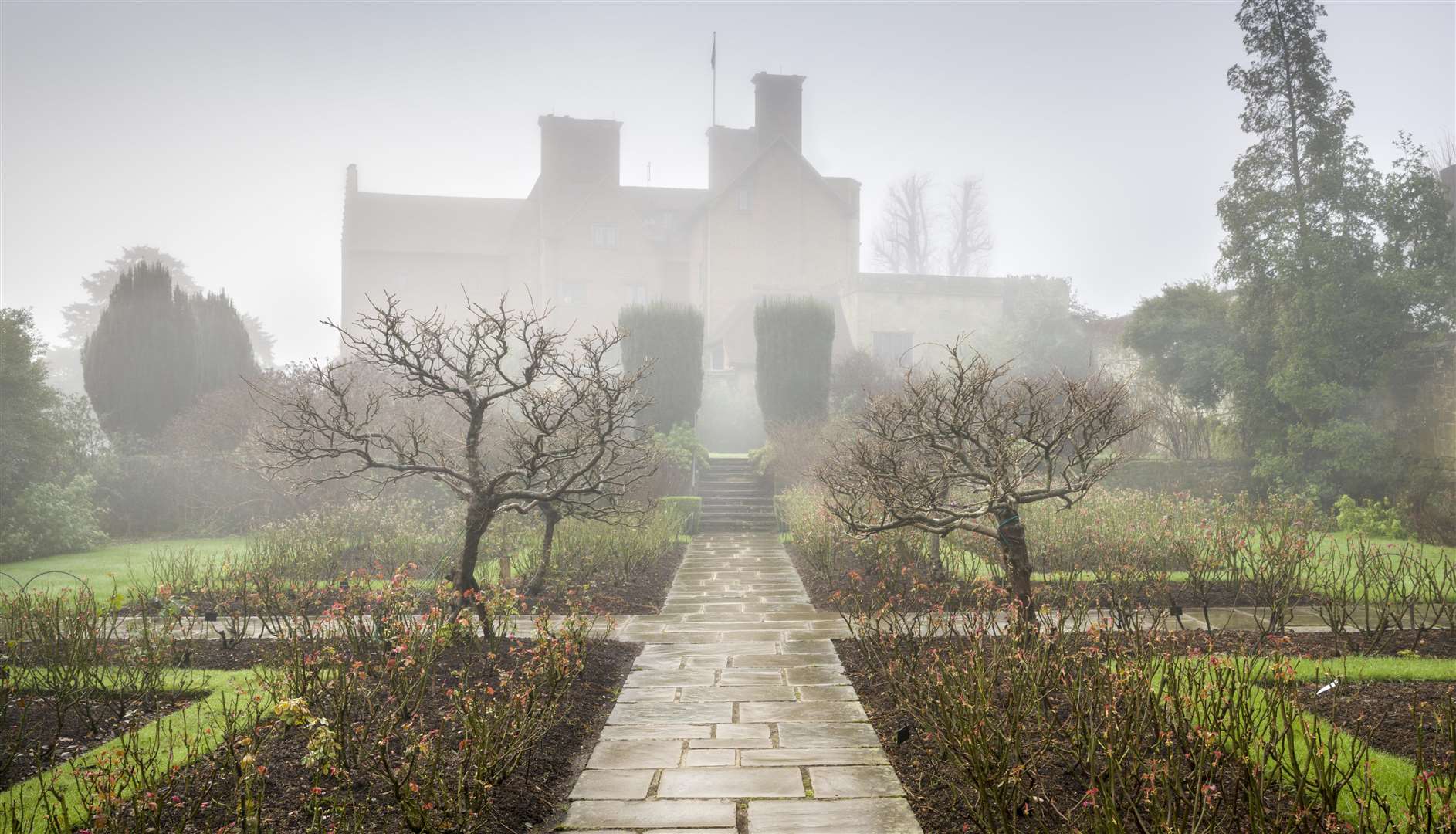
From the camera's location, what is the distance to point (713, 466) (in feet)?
75.1

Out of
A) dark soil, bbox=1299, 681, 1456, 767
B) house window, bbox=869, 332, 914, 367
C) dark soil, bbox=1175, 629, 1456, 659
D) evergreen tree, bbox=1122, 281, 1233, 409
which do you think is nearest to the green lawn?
dark soil, bbox=1175, 629, 1456, 659

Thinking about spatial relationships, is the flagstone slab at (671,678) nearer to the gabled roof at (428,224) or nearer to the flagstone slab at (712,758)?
the flagstone slab at (712,758)

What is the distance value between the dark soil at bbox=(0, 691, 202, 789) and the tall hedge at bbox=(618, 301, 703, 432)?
59.5 ft

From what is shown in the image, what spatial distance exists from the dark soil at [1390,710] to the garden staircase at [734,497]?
12968mm

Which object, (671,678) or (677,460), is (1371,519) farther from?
(671,678)

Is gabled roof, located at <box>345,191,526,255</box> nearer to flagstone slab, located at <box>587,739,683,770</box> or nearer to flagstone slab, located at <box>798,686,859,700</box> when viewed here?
flagstone slab, located at <box>798,686,859,700</box>

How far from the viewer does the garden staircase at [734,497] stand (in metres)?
18.3

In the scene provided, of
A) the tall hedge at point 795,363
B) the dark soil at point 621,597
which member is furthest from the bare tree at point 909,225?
the dark soil at point 621,597

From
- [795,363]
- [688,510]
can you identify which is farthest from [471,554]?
[795,363]

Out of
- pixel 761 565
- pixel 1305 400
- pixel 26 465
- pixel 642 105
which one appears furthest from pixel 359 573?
pixel 642 105

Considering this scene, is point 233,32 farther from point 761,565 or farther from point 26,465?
point 761,565

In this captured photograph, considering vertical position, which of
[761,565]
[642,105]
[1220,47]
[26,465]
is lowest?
[761,565]

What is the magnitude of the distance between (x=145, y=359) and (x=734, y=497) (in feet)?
43.3

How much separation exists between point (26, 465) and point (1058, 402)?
71.4 feet
